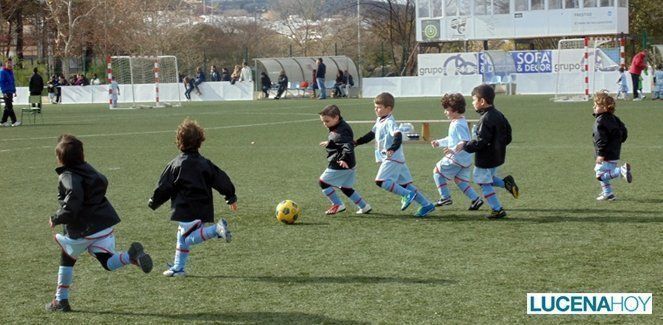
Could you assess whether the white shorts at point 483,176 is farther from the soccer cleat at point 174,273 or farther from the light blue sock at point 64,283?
the light blue sock at point 64,283

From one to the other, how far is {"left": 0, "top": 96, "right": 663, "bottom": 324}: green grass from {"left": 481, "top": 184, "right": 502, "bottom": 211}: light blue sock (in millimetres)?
183

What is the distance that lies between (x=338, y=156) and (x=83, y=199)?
4179mm

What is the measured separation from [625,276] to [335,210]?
420 centimetres

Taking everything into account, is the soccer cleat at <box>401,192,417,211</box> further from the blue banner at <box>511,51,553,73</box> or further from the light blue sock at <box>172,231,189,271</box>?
the blue banner at <box>511,51,553,73</box>

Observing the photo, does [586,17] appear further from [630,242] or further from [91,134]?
[630,242]

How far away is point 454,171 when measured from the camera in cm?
1113

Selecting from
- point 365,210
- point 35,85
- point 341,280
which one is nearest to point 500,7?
point 35,85

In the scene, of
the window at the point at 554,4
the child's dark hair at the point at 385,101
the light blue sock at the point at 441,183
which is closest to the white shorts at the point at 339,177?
the child's dark hair at the point at 385,101

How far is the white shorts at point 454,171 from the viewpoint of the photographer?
11102 mm

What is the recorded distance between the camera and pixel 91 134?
1012 inches

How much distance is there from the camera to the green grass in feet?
22.5

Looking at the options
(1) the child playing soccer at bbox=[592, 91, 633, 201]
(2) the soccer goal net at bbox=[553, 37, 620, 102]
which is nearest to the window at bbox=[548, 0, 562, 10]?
(2) the soccer goal net at bbox=[553, 37, 620, 102]

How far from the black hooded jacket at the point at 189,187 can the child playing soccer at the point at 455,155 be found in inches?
123

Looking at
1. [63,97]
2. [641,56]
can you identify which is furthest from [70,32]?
[641,56]
